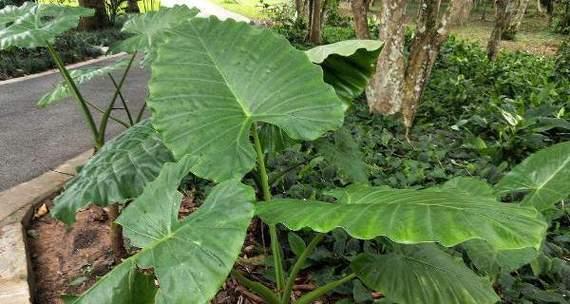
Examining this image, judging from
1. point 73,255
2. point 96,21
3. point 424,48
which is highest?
point 424,48

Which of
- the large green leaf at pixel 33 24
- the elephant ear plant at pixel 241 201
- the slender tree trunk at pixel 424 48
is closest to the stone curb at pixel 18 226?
the large green leaf at pixel 33 24

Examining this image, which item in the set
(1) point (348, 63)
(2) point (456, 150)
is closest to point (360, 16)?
(2) point (456, 150)

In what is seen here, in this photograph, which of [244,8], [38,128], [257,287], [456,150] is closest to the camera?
[257,287]

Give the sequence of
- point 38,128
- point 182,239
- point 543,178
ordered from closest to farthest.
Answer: point 182,239, point 543,178, point 38,128

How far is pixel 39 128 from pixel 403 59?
9.61 ft

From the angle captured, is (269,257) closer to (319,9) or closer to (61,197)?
(61,197)

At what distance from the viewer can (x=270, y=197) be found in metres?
1.36

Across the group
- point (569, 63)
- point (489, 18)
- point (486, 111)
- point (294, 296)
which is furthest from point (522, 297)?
point (489, 18)

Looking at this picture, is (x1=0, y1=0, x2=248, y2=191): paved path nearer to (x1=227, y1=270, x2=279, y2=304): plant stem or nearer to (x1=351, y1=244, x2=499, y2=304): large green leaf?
(x1=227, y1=270, x2=279, y2=304): plant stem

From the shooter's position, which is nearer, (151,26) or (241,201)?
(241,201)

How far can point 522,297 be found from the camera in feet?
5.56

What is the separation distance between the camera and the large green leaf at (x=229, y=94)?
1.16 m

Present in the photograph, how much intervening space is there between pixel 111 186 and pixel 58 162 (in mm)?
1920

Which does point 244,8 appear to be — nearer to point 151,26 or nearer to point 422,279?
point 151,26
